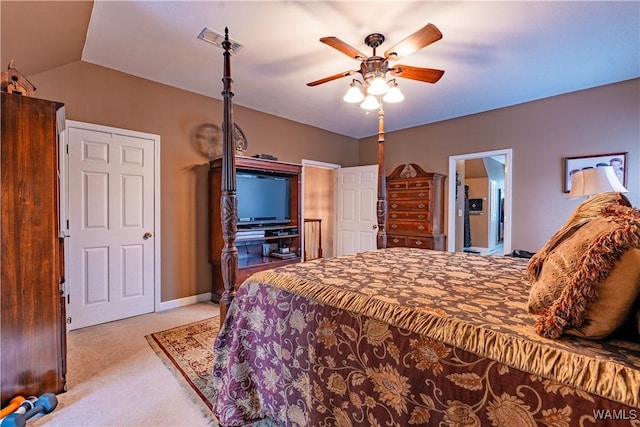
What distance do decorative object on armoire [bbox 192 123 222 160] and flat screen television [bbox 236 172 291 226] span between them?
47 cm

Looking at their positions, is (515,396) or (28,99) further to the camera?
(28,99)

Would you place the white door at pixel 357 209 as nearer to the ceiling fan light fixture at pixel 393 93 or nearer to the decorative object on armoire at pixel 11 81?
the ceiling fan light fixture at pixel 393 93

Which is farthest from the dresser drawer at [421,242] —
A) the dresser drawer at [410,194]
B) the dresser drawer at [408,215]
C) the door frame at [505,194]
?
the dresser drawer at [410,194]

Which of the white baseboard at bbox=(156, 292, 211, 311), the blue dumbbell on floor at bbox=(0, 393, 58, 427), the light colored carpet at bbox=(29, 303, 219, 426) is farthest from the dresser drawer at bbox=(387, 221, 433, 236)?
the blue dumbbell on floor at bbox=(0, 393, 58, 427)

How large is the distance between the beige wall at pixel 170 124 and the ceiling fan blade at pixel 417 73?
2.38 meters

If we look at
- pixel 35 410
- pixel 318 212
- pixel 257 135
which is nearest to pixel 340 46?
pixel 257 135

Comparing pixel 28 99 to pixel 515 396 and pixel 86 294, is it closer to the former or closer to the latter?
pixel 86 294

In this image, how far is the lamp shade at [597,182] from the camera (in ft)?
8.59

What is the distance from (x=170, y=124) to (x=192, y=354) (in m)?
2.50

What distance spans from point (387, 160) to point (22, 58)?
4645 millimetres

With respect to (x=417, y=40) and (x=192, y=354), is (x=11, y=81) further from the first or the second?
(x=417, y=40)

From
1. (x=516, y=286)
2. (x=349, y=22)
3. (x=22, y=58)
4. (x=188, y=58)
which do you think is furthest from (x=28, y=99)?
(x=516, y=286)

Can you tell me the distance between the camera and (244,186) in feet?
12.4

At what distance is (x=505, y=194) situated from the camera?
4117 millimetres
